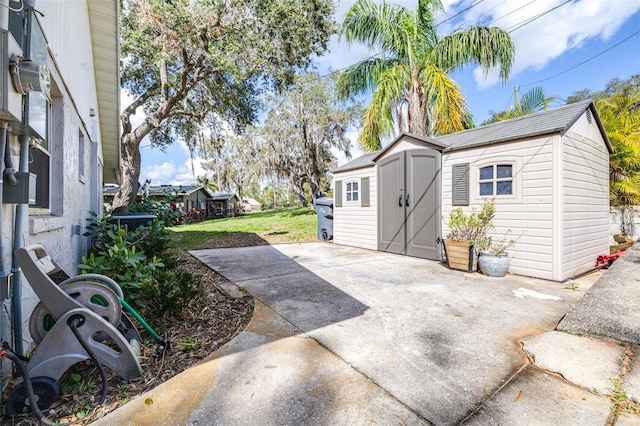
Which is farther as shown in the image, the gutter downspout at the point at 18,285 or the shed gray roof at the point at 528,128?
the shed gray roof at the point at 528,128

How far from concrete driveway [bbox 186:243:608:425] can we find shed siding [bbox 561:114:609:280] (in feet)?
2.71

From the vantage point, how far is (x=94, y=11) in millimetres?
4941

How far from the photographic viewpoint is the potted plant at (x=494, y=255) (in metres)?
4.59

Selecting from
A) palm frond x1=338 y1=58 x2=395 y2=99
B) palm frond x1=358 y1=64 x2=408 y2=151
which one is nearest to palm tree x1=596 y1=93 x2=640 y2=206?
palm frond x1=358 y1=64 x2=408 y2=151

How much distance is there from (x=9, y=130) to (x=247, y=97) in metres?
11.7

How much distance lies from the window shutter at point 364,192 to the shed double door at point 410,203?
486mm

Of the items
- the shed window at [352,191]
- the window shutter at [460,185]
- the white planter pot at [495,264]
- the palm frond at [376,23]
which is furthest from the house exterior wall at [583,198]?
the palm frond at [376,23]

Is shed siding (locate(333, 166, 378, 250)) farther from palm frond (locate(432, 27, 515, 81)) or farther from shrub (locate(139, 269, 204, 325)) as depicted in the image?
shrub (locate(139, 269, 204, 325))

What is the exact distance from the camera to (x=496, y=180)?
5.05 meters

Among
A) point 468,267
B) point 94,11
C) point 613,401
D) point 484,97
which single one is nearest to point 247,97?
point 94,11

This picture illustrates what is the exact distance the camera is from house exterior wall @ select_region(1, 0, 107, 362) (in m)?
1.89

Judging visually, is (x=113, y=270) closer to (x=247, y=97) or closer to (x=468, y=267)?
(x=468, y=267)

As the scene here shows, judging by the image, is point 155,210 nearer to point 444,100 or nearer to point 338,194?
point 338,194

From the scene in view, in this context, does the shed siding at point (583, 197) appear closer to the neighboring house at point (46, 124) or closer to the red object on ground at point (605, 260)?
the red object on ground at point (605, 260)
